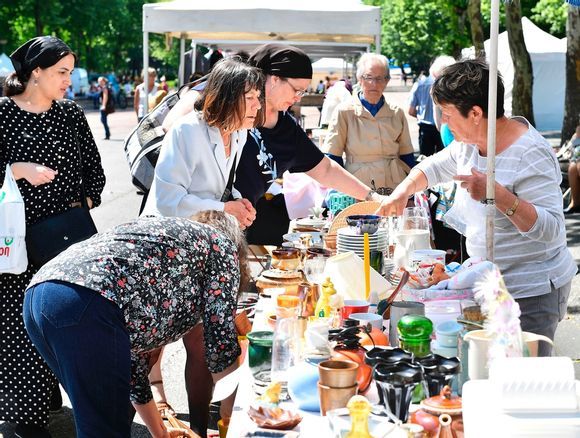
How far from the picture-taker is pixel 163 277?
105 inches

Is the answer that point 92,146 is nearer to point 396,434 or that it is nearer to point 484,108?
point 484,108

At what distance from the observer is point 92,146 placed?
4.38 m

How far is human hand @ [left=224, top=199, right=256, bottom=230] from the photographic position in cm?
356

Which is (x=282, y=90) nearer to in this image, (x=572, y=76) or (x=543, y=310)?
(x=543, y=310)

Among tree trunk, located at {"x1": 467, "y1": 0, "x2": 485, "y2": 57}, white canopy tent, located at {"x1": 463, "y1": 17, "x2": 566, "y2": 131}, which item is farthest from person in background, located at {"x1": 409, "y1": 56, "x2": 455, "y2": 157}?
white canopy tent, located at {"x1": 463, "y1": 17, "x2": 566, "y2": 131}

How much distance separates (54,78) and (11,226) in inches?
29.6

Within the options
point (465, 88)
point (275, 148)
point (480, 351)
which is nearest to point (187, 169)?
point (275, 148)

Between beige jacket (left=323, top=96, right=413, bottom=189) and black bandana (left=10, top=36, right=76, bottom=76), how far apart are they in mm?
2769

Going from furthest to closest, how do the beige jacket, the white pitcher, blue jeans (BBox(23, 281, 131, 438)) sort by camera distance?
the beige jacket, blue jeans (BBox(23, 281, 131, 438)), the white pitcher

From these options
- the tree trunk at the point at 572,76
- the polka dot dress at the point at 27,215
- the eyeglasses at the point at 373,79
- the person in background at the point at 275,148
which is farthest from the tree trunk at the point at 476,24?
the polka dot dress at the point at 27,215

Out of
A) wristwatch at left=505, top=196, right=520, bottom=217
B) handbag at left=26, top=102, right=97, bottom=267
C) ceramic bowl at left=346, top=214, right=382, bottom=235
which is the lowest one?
handbag at left=26, top=102, right=97, bottom=267

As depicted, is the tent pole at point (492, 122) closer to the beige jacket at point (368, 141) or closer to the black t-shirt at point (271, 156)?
the black t-shirt at point (271, 156)

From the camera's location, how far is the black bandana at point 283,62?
4.10 m

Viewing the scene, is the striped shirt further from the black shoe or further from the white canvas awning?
the white canvas awning
